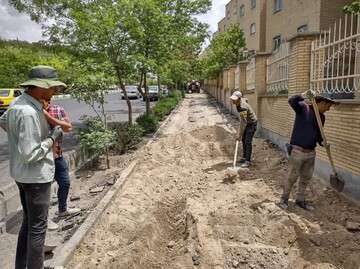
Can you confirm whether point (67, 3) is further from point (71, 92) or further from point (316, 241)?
point (316, 241)

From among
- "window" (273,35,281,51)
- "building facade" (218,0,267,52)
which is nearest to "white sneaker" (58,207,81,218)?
"window" (273,35,281,51)

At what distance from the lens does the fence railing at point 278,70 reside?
8.27 meters

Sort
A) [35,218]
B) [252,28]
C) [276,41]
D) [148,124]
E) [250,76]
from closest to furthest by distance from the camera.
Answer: [35,218], [250,76], [148,124], [276,41], [252,28]

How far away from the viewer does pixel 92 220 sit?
4.78 m

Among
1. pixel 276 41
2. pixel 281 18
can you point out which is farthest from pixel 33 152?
pixel 276 41

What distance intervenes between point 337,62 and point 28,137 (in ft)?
16.5

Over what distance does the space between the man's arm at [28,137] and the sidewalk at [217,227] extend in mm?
1481

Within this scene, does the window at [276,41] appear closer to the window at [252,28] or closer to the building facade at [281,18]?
the building facade at [281,18]

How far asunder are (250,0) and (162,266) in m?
30.0

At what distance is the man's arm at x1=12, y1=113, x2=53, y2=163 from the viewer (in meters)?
2.90

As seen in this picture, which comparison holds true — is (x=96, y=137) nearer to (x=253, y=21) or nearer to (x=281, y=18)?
(x=281, y=18)

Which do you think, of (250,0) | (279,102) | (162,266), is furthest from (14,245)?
(250,0)

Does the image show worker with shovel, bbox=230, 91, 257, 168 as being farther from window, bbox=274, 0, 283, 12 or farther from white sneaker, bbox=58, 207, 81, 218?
window, bbox=274, 0, 283, 12

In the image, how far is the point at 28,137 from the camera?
291cm
